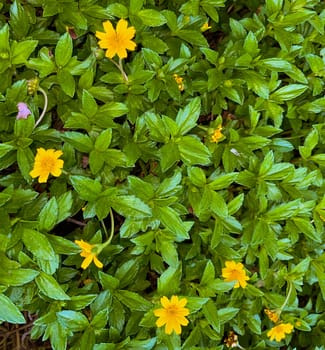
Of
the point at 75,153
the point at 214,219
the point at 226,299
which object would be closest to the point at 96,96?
the point at 75,153

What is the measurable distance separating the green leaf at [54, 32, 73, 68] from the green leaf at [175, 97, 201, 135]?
270 millimetres

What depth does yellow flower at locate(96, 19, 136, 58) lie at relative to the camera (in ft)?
3.65

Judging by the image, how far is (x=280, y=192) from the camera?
1.28 metres

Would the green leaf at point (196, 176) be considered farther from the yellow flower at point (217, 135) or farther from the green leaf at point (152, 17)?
the green leaf at point (152, 17)

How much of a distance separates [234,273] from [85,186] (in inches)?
16.4

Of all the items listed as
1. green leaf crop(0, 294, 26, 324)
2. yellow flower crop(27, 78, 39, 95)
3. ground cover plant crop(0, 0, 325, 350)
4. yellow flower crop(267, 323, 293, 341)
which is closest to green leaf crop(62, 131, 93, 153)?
ground cover plant crop(0, 0, 325, 350)

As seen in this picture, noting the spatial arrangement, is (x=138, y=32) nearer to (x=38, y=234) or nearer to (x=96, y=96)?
(x=96, y=96)

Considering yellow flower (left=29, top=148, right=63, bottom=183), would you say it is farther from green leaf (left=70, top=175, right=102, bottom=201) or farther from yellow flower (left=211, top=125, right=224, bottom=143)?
yellow flower (left=211, top=125, right=224, bottom=143)

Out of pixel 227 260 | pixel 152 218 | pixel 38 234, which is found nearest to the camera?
pixel 38 234

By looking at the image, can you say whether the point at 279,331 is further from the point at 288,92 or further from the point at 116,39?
the point at 116,39

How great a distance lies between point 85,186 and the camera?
1.08 metres

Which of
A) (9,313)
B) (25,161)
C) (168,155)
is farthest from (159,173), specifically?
(9,313)

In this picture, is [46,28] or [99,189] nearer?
[99,189]

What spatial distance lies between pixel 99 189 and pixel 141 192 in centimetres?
9
